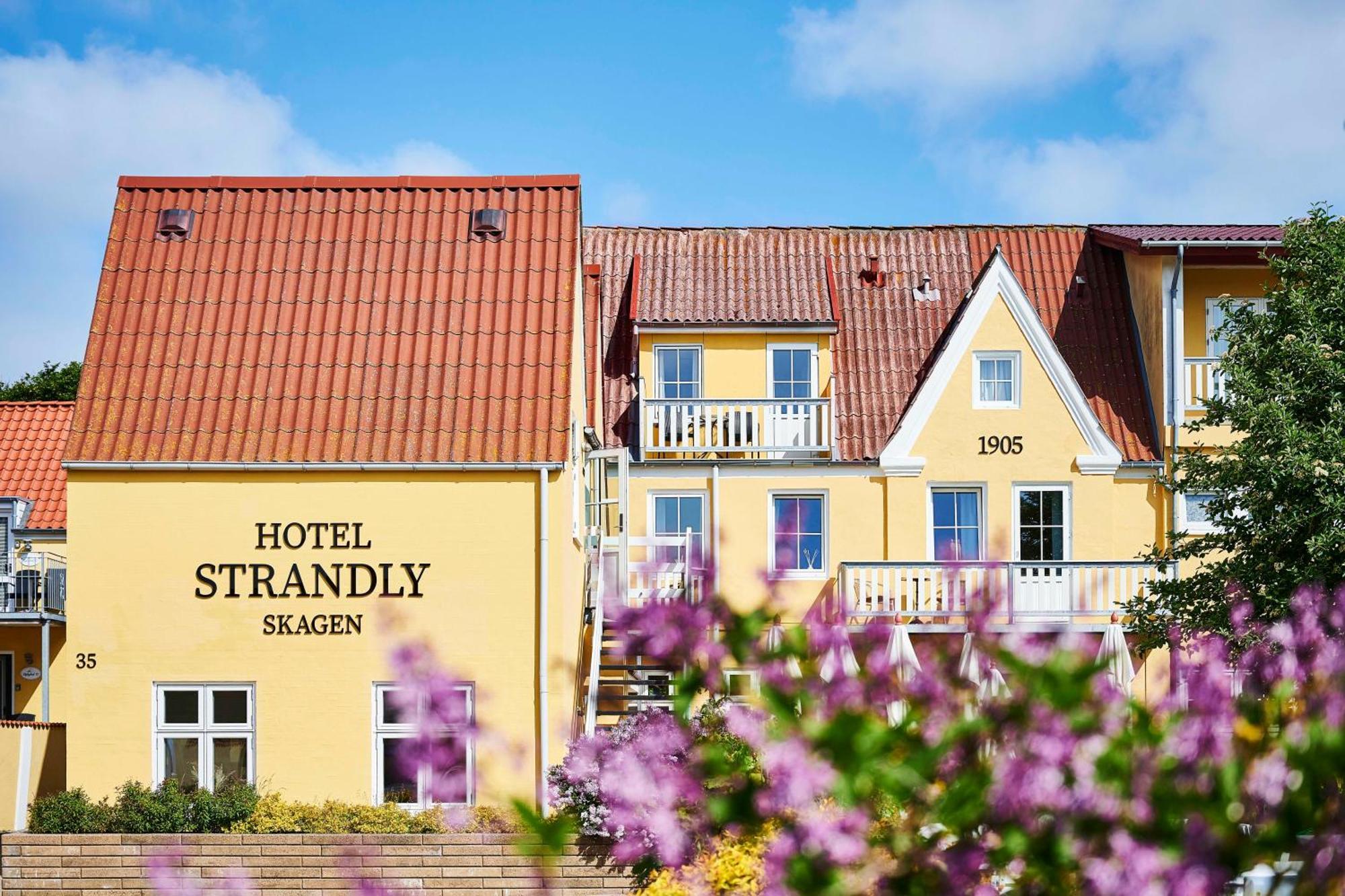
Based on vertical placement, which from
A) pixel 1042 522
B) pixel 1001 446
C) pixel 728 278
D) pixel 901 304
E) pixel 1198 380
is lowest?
pixel 1042 522

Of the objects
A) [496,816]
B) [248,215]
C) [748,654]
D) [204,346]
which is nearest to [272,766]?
[496,816]

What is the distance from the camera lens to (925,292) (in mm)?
25656

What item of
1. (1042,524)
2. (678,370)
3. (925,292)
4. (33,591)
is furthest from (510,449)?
(33,591)

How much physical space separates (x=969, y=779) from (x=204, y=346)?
16904mm

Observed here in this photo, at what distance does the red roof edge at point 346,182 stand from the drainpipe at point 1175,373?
9516mm

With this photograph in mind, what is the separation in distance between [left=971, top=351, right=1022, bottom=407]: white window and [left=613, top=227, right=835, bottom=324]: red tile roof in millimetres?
2498

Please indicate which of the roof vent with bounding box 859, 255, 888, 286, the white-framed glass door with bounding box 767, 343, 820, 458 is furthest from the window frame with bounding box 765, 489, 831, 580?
the roof vent with bounding box 859, 255, 888, 286

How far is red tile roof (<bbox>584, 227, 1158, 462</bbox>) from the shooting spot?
79.2 ft

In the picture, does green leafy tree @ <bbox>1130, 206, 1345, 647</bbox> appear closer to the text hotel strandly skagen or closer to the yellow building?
the yellow building

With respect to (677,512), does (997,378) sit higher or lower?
higher

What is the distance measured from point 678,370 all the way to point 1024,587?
661cm

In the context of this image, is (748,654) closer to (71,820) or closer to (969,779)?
(969,779)

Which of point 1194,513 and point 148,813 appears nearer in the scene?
point 148,813

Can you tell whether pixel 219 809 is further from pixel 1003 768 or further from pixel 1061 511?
pixel 1003 768
